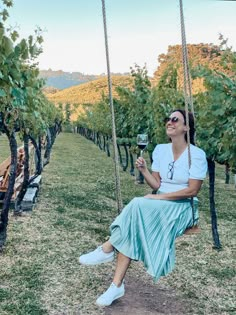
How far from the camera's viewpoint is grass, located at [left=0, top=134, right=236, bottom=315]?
3711 mm

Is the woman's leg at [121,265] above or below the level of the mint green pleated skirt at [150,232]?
below

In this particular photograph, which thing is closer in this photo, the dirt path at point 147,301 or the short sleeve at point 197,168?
the short sleeve at point 197,168

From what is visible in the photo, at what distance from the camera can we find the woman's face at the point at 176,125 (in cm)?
352

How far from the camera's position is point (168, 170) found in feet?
11.6

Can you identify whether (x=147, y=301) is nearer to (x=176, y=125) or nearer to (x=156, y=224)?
(x=156, y=224)

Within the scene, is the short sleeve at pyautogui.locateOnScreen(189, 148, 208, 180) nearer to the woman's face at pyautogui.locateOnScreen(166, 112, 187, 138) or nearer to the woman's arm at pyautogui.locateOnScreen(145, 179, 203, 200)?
the woman's arm at pyautogui.locateOnScreen(145, 179, 203, 200)

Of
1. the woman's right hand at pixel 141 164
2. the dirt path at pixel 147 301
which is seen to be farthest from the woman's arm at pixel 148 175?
the dirt path at pixel 147 301

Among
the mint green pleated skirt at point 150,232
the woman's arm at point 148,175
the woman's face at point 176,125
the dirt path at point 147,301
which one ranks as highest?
the woman's face at point 176,125

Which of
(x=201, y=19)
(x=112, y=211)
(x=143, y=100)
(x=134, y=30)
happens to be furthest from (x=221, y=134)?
(x=143, y=100)

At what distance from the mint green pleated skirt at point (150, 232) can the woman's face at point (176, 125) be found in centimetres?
60

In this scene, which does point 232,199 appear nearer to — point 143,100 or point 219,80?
point 143,100

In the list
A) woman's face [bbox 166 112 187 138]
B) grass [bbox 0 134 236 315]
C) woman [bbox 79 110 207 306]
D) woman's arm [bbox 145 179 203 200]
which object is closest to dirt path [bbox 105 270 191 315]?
grass [bbox 0 134 236 315]

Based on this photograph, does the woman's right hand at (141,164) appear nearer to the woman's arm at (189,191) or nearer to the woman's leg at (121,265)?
the woman's arm at (189,191)

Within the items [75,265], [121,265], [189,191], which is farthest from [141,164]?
[75,265]
